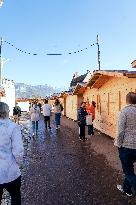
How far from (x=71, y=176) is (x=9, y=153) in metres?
5.04

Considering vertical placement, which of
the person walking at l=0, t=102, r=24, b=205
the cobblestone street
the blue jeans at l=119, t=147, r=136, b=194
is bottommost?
the cobblestone street

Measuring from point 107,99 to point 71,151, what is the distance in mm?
7096

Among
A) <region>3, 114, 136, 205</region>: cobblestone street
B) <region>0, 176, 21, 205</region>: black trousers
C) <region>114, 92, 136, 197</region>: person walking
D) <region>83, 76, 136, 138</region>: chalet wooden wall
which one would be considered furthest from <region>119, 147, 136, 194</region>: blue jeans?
<region>83, 76, 136, 138</region>: chalet wooden wall

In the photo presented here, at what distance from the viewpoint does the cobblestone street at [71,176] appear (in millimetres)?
7476

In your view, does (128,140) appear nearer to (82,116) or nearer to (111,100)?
(82,116)

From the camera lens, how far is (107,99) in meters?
21.0

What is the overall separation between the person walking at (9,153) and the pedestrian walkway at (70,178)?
2.46 m

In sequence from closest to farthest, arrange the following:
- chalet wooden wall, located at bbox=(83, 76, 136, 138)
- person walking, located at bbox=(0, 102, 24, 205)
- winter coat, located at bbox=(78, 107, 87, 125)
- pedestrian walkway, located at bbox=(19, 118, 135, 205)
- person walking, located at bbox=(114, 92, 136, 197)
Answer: person walking, located at bbox=(0, 102, 24, 205) → person walking, located at bbox=(114, 92, 136, 197) → pedestrian walkway, located at bbox=(19, 118, 135, 205) → chalet wooden wall, located at bbox=(83, 76, 136, 138) → winter coat, located at bbox=(78, 107, 87, 125)

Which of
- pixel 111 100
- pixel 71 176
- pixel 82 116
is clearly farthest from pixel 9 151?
pixel 111 100

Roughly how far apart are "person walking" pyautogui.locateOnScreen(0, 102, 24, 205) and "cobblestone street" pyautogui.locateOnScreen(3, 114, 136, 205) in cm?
245

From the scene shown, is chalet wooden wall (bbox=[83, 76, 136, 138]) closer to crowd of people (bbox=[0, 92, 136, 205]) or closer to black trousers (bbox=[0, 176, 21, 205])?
crowd of people (bbox=[0, 92, 136, 205])

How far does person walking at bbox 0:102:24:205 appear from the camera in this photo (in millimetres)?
4848

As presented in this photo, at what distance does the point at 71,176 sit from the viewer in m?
9.73

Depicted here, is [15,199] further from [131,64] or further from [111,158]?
[131,64]
